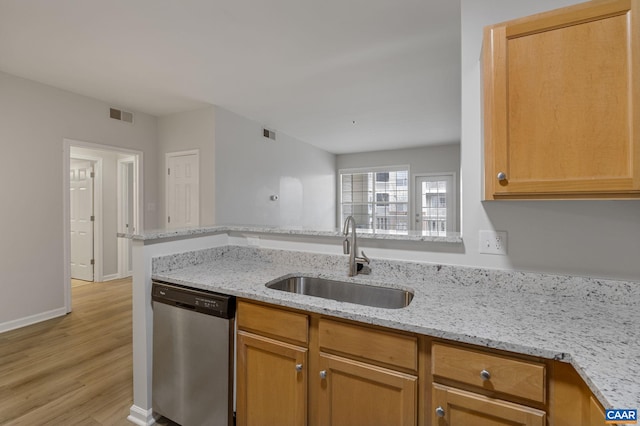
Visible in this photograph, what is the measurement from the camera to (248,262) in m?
2.17

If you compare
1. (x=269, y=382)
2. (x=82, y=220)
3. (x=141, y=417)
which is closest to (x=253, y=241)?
(x=269, y=382)

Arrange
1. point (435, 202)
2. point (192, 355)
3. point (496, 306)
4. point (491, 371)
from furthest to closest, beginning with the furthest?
point (435, 202) < point (192, 355) < point (496, 306) < point (491, 371)

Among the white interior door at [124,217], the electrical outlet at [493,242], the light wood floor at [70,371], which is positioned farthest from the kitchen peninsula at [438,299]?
the white interior door at [124,217]

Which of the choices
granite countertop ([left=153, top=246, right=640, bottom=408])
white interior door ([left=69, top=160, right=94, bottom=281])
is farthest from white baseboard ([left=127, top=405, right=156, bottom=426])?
white interior door ([left=69, top=160, right=94, bottom=281])

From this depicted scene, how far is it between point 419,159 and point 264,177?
143 inches

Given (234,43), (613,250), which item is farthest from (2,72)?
(613,250)

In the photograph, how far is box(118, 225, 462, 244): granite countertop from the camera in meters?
1.65

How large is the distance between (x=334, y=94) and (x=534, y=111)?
111 inches

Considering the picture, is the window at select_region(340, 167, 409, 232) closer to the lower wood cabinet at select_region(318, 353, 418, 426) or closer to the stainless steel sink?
the stainless steel sink

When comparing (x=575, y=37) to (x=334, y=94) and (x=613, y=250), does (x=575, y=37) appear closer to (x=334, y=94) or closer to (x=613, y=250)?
(x=613, y=250)

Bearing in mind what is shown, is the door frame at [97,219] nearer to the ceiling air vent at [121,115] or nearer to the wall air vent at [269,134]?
the ceiling air vent at [121,115]

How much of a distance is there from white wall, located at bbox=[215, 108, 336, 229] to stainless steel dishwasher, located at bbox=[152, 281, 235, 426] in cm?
155

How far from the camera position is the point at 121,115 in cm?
412

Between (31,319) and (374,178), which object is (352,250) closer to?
(31,319)
